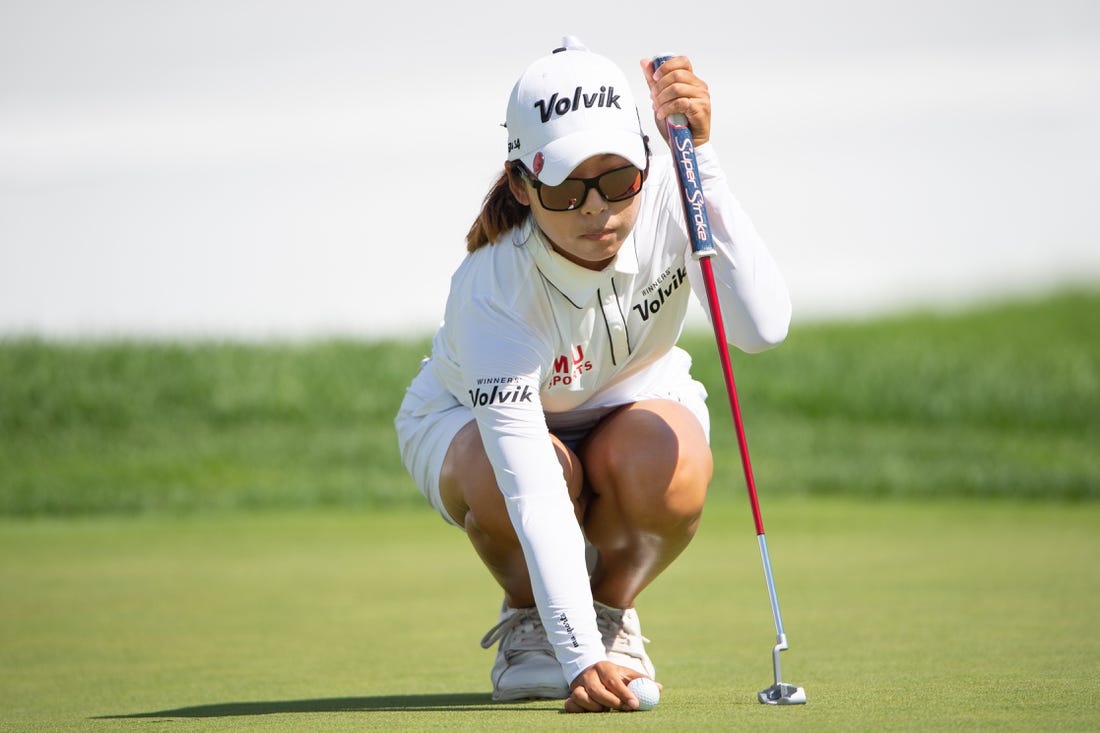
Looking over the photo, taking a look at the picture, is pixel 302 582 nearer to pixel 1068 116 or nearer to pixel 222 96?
pixel 222 96

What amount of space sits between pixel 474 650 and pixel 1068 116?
41.9ft

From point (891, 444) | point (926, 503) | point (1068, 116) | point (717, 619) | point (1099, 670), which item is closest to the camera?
point (1099, 670)

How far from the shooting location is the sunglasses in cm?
276

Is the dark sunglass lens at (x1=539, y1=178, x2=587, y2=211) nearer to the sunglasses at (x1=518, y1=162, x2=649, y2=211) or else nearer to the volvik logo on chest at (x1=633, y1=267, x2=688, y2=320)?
the sunglasses at (x1=518, y1=162, x2=649, y2=211)

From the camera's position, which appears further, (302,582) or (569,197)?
(302,582)

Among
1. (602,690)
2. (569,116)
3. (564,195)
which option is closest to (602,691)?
(602,690)

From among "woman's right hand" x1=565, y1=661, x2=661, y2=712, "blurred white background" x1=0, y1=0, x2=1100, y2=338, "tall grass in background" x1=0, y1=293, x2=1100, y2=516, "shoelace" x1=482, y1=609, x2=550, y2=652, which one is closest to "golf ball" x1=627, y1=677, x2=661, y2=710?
"woman's right hand" x1=565, y1=661, x2=661, y2=712

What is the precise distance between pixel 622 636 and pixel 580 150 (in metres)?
1.12

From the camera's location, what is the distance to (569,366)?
121 inches

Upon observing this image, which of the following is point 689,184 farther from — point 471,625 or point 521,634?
point 471,625

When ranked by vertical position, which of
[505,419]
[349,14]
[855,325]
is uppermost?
[349,14]

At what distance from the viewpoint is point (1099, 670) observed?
Answer: 2971 millimetres

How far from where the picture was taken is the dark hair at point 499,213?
3.03 metres

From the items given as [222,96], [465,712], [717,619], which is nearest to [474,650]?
[717,619]
